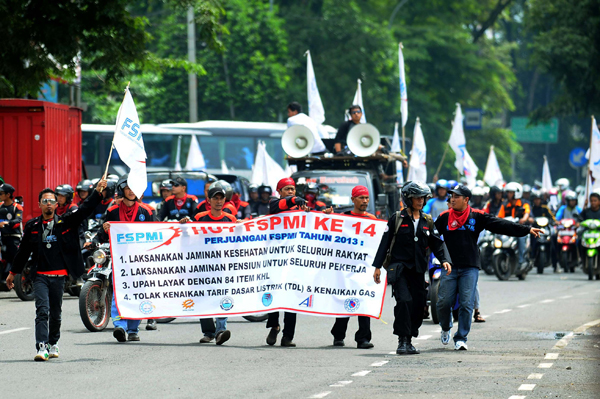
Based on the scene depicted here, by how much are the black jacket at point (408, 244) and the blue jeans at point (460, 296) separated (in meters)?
0.45

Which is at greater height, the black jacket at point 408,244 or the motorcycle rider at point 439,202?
the motorcycle rider at point 439,202

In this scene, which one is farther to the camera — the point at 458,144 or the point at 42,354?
the point at 458,144

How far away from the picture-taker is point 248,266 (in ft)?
38.3

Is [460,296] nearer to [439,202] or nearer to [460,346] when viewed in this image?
[460,346]

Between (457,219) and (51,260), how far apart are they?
408 centimetres

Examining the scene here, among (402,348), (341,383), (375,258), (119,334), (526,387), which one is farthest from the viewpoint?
(119,334)

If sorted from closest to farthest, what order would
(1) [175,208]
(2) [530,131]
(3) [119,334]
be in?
1. (3) [119,334]
2. (1) [175,208]
3. (2) [530,131]

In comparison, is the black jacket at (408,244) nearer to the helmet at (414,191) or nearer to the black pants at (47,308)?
the helmet at (414,191)

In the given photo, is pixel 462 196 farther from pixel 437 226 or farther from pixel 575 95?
pixel 575 95

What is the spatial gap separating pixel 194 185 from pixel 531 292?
26.4 ft

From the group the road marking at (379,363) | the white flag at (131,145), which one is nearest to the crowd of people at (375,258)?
the white flag at (131,145)

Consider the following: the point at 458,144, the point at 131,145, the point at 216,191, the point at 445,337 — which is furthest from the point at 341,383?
the point at 458,144

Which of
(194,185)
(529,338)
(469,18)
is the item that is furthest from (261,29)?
(529,338)

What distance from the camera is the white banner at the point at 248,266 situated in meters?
11.5
